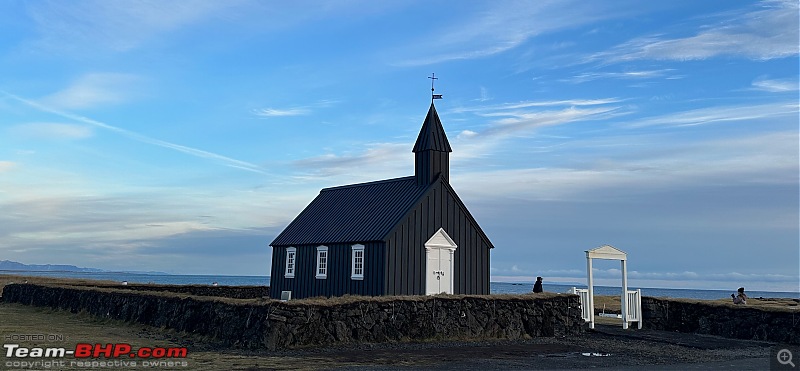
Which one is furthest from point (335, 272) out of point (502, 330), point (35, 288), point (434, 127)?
point (35, 288)

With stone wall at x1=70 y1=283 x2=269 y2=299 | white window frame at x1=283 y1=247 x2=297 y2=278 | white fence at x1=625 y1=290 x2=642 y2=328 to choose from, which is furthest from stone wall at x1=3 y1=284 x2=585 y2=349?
stone wall at x1=70 y1=283 x2=269 y2=299

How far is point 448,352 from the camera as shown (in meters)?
17.7

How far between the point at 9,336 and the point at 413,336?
417 inches

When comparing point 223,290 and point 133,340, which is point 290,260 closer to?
point 223,290

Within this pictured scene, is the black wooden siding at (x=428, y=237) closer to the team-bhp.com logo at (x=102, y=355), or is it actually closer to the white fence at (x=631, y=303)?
the white fence at (x=631, y=303)

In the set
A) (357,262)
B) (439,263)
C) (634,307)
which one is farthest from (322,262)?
(634,307)

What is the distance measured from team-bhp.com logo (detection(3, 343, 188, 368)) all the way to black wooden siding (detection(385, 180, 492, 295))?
11.3 meters

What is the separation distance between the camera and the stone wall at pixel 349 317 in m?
17.7

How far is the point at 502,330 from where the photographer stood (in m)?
21.5
